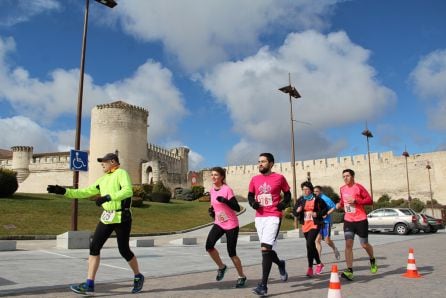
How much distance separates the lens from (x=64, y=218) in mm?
21672

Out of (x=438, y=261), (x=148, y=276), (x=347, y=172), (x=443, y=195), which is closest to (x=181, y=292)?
(x=148, y=276)

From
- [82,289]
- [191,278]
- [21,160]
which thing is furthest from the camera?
[21,160]

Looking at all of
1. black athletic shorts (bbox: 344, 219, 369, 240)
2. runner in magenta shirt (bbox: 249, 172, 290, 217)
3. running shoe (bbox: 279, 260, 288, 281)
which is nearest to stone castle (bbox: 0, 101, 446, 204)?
black athletic shorts (bbox: 344, 219, 369, 240)

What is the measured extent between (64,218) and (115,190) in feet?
58.1

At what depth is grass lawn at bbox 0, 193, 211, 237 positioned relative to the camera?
18.1m

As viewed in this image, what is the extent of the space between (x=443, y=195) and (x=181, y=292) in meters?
53.9

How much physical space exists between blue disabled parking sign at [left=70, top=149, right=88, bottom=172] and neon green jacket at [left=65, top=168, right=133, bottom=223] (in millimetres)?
6534

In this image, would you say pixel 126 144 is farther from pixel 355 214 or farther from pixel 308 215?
pixel 355 214

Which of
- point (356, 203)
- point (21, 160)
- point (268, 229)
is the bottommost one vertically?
point (268, 229)

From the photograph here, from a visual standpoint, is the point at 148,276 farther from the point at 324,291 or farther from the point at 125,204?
the point at 324,291

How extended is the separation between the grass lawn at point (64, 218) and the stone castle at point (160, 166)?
60.2ft

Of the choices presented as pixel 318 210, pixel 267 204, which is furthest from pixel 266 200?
pixel 318 210

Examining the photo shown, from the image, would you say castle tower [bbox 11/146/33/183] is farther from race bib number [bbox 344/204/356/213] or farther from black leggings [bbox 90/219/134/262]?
race bib number [bbox 344/204/356/213]

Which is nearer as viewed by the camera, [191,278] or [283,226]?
[191,278]
